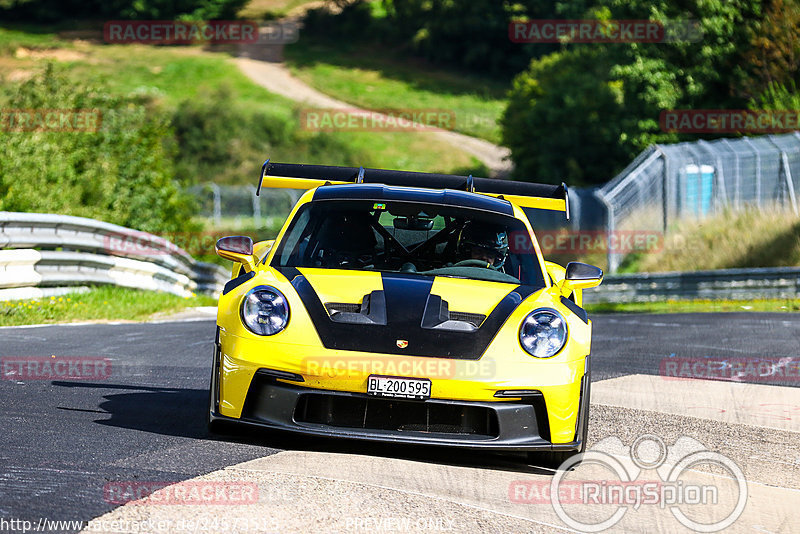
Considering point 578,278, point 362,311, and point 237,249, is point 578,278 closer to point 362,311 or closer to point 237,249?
point 362,311

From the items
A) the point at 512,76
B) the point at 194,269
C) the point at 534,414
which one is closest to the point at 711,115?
the point at 194,269

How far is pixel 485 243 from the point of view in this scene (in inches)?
287

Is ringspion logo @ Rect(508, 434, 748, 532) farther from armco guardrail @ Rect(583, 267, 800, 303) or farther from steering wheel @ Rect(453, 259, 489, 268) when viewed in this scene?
armco guardrail @ Rect(583, 267, 800, 303)

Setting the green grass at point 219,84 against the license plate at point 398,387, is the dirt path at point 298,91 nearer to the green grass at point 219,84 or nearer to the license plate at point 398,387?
the green grass at point 219,84

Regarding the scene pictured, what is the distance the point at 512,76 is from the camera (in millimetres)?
89938

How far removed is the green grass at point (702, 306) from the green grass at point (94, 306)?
25.3ft

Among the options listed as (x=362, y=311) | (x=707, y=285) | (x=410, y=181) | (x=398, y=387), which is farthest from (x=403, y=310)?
(x=707, y=285)

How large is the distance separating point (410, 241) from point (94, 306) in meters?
7.98

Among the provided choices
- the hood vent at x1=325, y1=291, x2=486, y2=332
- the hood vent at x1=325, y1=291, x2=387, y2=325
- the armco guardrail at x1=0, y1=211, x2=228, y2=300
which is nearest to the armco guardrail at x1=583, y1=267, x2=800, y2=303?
the armco guardrail at x1=0, y1=211, x2=228, y2=300

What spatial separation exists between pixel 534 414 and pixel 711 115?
33.8 meters

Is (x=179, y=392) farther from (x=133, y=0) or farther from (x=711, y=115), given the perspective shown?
(x=133, y=0)

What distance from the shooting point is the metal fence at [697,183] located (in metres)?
26.3

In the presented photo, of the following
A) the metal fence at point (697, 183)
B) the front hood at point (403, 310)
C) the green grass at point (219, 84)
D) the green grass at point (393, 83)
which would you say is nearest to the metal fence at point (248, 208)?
the green grass at point (219, 84)

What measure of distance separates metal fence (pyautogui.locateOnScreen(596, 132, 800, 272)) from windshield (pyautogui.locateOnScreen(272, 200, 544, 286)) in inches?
754
